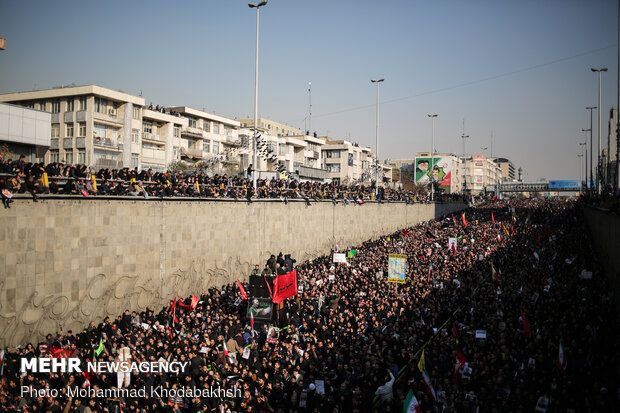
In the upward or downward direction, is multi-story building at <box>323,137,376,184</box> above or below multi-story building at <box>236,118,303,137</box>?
below

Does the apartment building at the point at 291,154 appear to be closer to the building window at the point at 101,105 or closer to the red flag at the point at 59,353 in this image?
the building window at the point at 101,105

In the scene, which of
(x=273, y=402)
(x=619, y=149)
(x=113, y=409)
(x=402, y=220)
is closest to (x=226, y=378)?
(x=273, y=402)

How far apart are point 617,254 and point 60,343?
69.2ft

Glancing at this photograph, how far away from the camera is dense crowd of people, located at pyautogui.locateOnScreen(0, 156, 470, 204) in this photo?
1647 cm

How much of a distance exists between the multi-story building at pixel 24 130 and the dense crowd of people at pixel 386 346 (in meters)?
15.1

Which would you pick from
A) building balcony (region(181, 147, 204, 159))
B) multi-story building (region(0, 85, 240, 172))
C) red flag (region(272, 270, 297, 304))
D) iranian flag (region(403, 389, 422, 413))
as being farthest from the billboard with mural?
iranian flag (region(403, 389, 422, 413))

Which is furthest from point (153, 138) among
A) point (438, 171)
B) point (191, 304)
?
point (438, 171)

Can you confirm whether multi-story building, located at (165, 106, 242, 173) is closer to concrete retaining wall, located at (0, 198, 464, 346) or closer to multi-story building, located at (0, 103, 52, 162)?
multi-story building, located at (0, 103, 52, 162)

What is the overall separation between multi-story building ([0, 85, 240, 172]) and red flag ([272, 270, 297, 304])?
2396 cm

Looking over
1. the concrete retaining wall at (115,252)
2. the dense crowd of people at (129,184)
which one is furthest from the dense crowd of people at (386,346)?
the dense crowd of people at (129,184)

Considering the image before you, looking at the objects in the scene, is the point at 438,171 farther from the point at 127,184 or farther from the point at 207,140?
the point at 127,184

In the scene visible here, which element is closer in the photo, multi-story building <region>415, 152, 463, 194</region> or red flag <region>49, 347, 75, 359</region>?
red flag <region>49, 347, 75, 359</region>

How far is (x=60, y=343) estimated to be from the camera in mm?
15930

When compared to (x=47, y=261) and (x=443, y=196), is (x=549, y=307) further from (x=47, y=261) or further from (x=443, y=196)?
(x=443, y=196)
